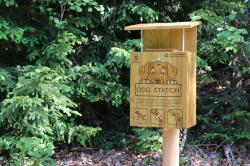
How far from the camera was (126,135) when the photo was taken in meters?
6.68

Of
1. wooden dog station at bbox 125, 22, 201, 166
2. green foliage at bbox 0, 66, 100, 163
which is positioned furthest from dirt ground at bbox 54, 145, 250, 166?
wooden dog station at bbox 125, 22, 201, 166

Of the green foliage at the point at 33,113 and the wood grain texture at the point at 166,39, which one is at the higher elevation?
the wood grain texture at the point at 166,39

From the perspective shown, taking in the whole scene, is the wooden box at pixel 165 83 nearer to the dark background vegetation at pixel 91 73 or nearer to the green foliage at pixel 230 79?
the dark background vegetation at pixel 91 73

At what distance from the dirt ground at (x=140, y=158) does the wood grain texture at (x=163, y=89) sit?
2.01m

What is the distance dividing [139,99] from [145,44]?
60 cm

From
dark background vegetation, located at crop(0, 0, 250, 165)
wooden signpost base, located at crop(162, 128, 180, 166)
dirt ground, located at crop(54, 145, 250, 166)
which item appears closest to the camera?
wooden signpost base, located at crop(162, 128, 180, 166)

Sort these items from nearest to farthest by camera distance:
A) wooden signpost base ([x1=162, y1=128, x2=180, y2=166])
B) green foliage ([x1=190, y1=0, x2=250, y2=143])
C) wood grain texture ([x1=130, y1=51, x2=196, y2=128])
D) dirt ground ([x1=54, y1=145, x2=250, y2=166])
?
wood grain texture ([x1=130, y1=51, x2=196, y2=128]) < wooden signpost base ([x1=162, y1=128, x2=180, y2=166]) < dirt ground ([x1=54, y1=145, x2=250, y2=166]) < green foliage ([x1=190, y1=0, x2=250, y2=143])

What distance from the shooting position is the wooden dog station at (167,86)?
3.83m

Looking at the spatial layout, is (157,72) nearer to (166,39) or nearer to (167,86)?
(167,86)

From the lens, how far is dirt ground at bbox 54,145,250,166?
5828mm

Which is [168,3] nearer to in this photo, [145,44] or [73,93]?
[73,93]

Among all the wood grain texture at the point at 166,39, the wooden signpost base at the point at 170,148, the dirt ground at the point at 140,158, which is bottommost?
the dirt ground at the point at 140,158

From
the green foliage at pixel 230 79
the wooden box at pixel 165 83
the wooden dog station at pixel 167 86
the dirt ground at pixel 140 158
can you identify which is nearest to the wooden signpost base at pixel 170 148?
the wooden dog station at pixel 167 86

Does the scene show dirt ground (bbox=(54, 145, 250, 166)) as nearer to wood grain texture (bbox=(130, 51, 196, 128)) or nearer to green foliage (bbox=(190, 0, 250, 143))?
green foliage (bbox=(190, 0, 250, 143))
